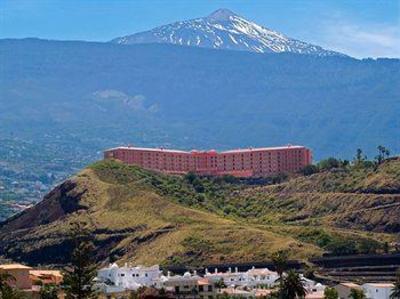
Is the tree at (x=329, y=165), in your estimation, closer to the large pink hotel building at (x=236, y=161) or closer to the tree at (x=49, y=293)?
the large pink hotel building at (x=236, y=161)

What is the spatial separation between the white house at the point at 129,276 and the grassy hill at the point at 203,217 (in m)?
14.6

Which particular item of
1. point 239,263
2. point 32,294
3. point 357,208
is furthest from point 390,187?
point 32,294

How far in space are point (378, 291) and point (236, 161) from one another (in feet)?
279

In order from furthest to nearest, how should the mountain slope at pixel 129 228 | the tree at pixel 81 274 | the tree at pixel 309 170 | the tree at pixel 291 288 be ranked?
the tree at pixel 309 170 → the mountain slope at pixel 129 228 → the tree at pixel 291 288 → the tree at pixel 81 274

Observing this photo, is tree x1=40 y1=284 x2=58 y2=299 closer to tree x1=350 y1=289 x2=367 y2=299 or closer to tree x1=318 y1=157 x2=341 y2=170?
tree x1=350 y1=289 x2=367 y2=299

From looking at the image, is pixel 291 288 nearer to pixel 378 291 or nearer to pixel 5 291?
pixel 378 291

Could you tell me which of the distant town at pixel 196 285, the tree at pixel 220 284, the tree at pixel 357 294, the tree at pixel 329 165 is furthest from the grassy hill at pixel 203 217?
the tree at pixel 357 294

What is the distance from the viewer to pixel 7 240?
461 feet

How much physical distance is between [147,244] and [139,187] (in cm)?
2077

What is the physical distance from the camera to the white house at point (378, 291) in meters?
90.6

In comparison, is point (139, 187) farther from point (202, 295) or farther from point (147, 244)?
point (202, 295)

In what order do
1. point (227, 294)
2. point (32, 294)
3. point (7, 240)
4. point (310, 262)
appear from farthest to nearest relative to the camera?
1. point (7, 240)
2. point (310, 262)
3. point (227, 294)
4. point (32, 294)

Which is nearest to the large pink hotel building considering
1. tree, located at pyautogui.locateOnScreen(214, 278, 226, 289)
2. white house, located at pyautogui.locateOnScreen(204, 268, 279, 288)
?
white house, located at pyautogui.locateOnScreen(204, 268, 279, 288)

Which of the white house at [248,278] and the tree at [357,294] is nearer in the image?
the tree at [357,294]
